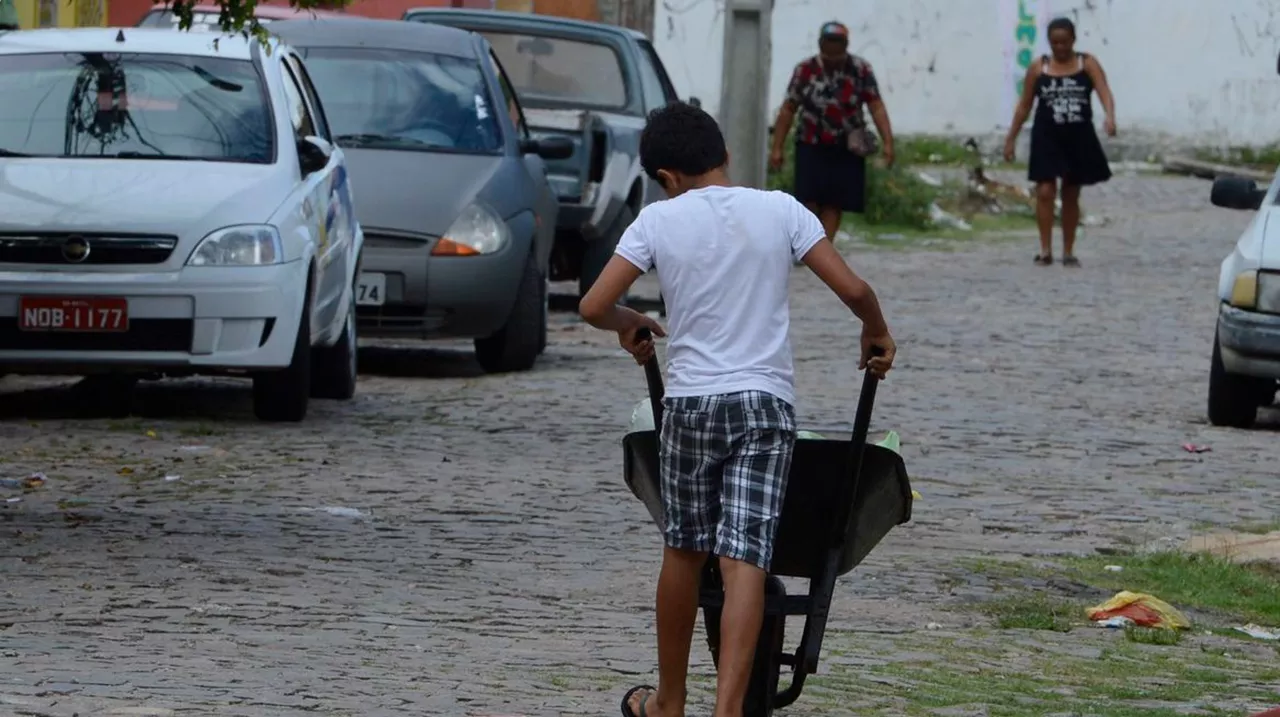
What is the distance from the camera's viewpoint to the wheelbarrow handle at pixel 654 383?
534 cm

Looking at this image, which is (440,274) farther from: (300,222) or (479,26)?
(479,26)

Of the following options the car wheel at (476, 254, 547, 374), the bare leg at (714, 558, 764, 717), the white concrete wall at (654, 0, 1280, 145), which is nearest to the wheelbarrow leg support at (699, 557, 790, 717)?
the bare leg at (714, 558, 764, 717)

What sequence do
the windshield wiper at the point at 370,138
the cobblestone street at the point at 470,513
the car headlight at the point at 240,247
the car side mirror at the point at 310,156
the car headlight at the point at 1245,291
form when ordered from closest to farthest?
1. the cobblestone street at the point at 470,513
2. the car headlight at the point at 240,247
3. the car side mirror at the point at 310,156
4. the car headlight at the point at 1245,291
5. the windshield wiper at the point at 370,138

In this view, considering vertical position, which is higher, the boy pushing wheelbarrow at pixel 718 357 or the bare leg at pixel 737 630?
the boy pushing wheelbarrow at pixel 718 357

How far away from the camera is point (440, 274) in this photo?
12.7 meters

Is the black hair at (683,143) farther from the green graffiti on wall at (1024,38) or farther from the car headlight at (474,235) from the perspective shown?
the green graffiti on wall at (1024,38)

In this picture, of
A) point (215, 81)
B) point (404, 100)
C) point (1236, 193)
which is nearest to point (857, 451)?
point (215, 81)

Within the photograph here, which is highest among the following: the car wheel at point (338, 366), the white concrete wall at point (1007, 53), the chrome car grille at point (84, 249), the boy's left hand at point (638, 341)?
the boy's left hand at point (638, 341)

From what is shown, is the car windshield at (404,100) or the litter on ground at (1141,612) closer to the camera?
the litter on ground at (1141,612)

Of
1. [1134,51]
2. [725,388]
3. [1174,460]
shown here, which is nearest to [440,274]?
[1174,460]

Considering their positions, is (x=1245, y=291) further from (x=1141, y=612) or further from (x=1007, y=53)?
(x=1007, y=53)

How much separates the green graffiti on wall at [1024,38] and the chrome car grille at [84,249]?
79.7 feet

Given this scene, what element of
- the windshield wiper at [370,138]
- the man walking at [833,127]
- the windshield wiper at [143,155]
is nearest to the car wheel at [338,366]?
the windshield wiper at [143,155]

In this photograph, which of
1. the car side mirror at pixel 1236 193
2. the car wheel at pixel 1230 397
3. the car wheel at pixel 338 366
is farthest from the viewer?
the car side mirror at pixel 1236 193
